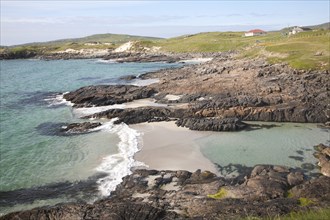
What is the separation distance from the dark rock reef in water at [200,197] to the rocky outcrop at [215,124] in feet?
35.0

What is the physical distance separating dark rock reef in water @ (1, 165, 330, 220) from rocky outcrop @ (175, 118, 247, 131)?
10.7m

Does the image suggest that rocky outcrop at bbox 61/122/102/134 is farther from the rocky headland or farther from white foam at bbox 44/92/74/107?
white foam at bbox 44/92/74/107

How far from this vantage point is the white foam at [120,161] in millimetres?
24500

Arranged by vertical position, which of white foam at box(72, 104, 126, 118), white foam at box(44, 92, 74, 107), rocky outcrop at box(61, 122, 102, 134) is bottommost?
rocky outcrop at box(61, 122, 102, 134)

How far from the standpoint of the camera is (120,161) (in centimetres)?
2856

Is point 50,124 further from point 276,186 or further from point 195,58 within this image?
point 195,58

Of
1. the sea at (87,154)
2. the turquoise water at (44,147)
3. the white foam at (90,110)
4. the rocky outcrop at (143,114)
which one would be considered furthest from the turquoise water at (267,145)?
the white foam at (90,110)

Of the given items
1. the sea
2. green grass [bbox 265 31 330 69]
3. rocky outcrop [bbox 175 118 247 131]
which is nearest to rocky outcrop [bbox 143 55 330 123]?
the sea

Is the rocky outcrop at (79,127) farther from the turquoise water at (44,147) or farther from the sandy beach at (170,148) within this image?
the sandy beach at (170,148)

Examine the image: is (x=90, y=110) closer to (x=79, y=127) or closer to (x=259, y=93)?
(x=79, y=127)

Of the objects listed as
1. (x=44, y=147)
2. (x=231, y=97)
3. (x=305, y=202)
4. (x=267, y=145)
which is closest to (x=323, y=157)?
(x=267, y=145)

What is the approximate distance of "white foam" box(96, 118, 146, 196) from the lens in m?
24.5

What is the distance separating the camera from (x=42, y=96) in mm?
60906

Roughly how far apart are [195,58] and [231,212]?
106m
